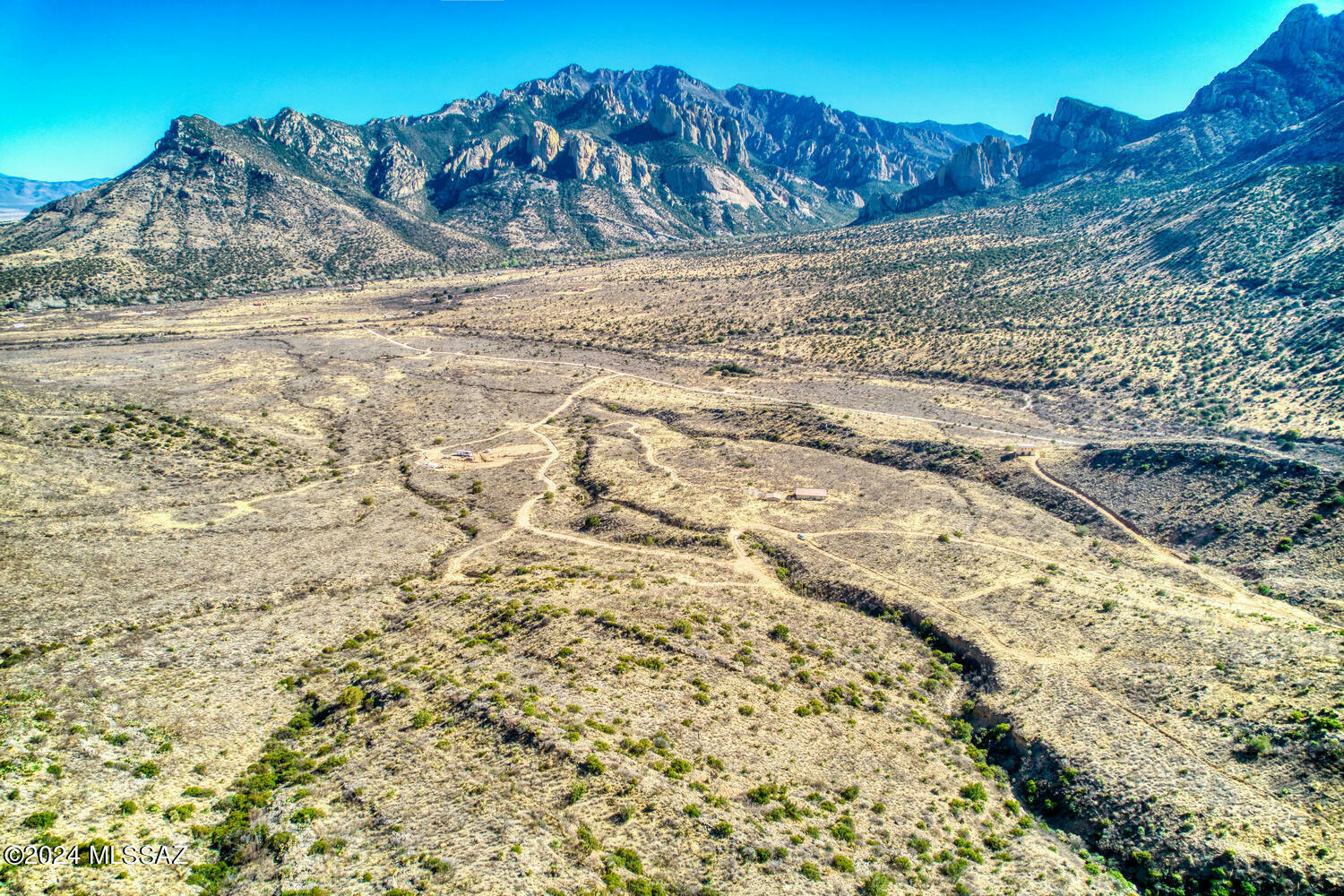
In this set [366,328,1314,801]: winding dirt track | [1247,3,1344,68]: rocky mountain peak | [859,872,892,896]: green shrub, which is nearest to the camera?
[859,872,892,896]: green shrub

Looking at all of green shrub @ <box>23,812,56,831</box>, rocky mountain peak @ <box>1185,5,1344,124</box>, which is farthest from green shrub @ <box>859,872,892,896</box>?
rocky mountain peak @ <box>1185,5,1344,124</box>

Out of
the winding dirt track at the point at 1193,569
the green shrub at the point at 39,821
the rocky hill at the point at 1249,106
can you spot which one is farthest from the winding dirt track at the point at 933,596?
the rocky hill at the point at 1249,106

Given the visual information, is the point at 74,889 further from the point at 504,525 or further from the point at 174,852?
the point at 504,525

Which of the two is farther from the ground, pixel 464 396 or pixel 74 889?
pixel 464 396

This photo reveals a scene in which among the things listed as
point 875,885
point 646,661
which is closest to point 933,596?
point 646,661

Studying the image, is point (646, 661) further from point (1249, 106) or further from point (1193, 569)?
point (1249, 106)

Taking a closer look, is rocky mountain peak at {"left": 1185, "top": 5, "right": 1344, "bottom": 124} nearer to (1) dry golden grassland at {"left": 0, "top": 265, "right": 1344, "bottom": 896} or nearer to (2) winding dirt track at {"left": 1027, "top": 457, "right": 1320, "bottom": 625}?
(1) dry golden grassland at {"left": 0, "top": 265, "right": 1344, "bottom": 896}

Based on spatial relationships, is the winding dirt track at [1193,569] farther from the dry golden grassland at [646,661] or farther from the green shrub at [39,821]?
the green shrub at [39,821]

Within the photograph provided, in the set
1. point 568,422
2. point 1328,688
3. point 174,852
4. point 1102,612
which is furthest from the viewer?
point 568,422

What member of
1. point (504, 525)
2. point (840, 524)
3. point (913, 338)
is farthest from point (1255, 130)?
point (504, 525)
